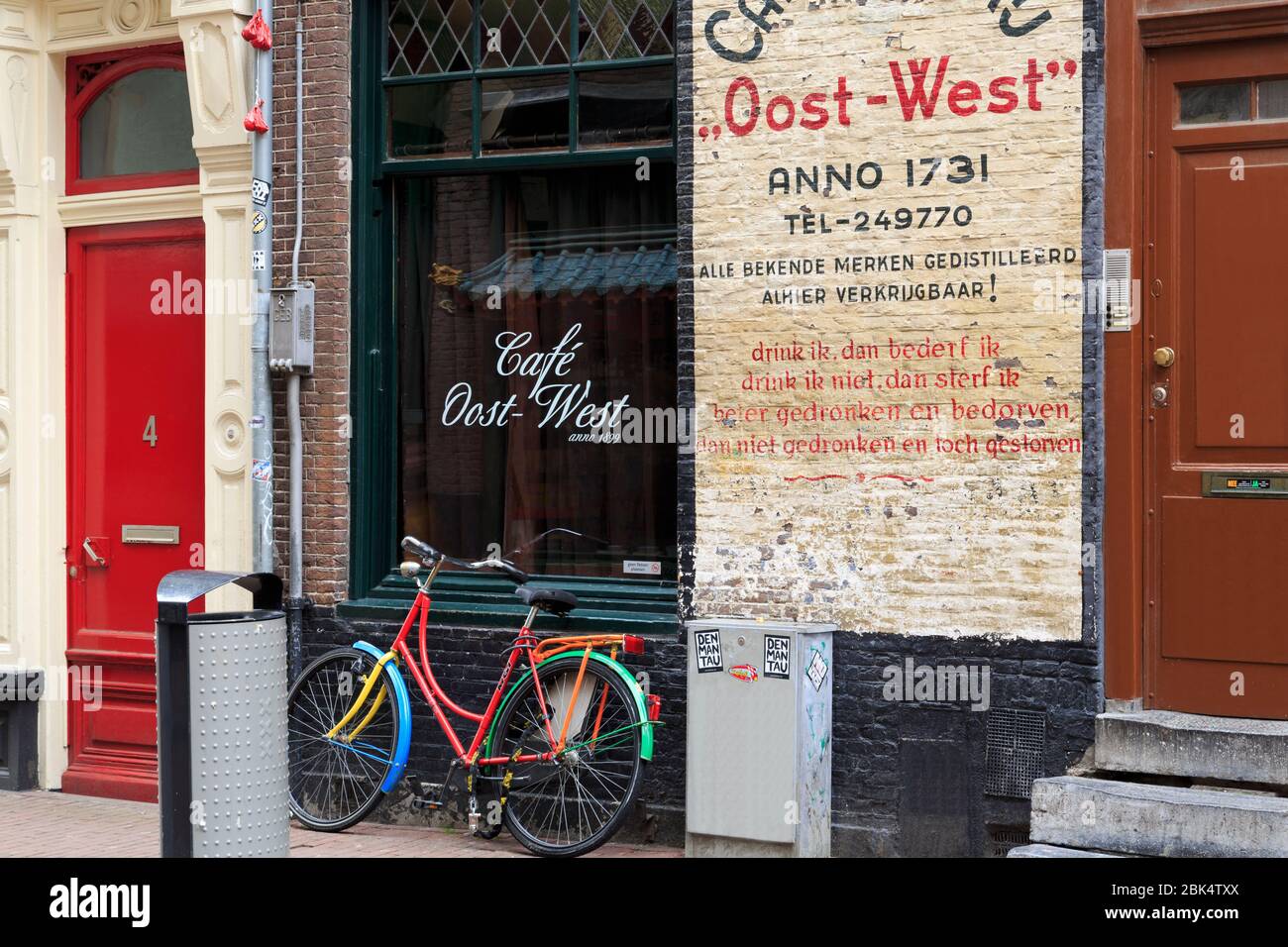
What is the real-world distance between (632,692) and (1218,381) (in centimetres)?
299

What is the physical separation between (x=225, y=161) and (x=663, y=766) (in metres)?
4.24

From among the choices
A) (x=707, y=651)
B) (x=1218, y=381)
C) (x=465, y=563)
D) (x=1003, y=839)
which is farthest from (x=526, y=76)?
(x=1003, y=839)

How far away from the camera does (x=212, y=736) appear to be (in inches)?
199

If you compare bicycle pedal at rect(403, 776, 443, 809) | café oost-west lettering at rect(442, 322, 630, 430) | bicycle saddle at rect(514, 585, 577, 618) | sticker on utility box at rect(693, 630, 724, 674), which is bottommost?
bicycle pedal at rect(403, 776, 443, 809)

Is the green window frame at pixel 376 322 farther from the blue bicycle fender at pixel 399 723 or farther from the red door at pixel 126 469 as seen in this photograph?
the red door at pixel 126 469

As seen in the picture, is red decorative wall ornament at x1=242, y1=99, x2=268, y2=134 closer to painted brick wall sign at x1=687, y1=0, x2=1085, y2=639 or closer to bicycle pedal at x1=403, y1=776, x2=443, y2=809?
painted brick wall sign at x1=687, y1=0, x2=1085, y2=639

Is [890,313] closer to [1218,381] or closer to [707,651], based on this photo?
[1218,381]

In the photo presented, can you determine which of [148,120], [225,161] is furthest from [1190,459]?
[148,120]

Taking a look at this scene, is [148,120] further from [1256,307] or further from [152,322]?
[1256,307]

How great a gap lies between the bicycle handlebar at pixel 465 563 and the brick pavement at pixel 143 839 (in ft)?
4.40

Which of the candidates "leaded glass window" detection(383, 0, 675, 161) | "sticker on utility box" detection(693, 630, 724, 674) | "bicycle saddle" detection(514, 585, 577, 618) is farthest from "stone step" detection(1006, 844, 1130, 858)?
"leaded glass window" detection(383, 0, 675, 161)

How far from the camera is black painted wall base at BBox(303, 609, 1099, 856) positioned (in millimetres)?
6891

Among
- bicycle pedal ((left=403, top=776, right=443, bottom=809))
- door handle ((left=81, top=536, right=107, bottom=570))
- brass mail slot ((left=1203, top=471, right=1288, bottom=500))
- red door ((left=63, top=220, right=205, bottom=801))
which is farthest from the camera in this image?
door handle ((left=81, top=536, right=107, bottom=570))

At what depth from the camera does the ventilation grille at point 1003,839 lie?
6.95 m
